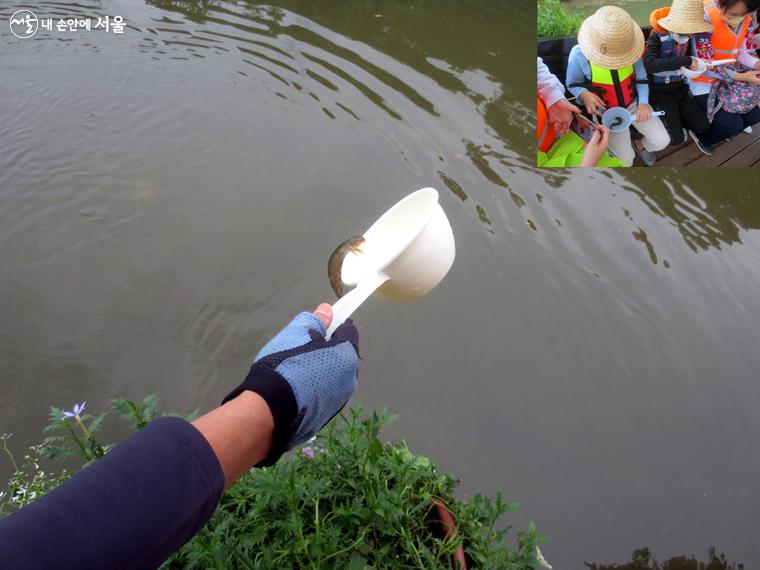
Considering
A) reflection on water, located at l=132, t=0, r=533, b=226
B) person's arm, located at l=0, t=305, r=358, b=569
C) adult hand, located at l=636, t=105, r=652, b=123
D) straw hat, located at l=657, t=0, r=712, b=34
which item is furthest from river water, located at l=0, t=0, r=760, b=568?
person's arm, located at l=0, t=305, r=358, b=569

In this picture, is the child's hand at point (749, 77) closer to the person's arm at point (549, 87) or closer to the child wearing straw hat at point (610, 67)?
the child wearing straw hat at point (610, 67)

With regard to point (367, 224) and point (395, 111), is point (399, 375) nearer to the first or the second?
point (367, 224)

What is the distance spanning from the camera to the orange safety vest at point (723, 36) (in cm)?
215

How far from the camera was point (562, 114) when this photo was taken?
8.11 feet

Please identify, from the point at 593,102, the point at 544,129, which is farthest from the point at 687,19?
the point at 544,129

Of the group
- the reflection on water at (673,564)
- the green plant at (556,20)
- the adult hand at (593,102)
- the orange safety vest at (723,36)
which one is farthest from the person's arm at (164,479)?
the green plant at (556,20)

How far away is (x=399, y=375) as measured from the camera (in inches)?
94.1

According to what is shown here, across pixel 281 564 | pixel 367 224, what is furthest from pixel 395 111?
pixel 281 564

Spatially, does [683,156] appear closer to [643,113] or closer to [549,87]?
[643,113]

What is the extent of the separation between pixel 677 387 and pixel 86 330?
7.97ft

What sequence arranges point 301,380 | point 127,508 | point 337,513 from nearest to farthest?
point 127,508, point 301,380, point 337,513

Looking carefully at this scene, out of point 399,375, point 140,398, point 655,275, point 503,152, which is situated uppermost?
point 503,152

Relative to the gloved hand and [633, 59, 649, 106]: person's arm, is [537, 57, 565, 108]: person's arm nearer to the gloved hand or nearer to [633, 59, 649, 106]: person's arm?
[633, 59, 649, 106]: person's arm

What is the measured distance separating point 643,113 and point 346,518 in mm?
1898
